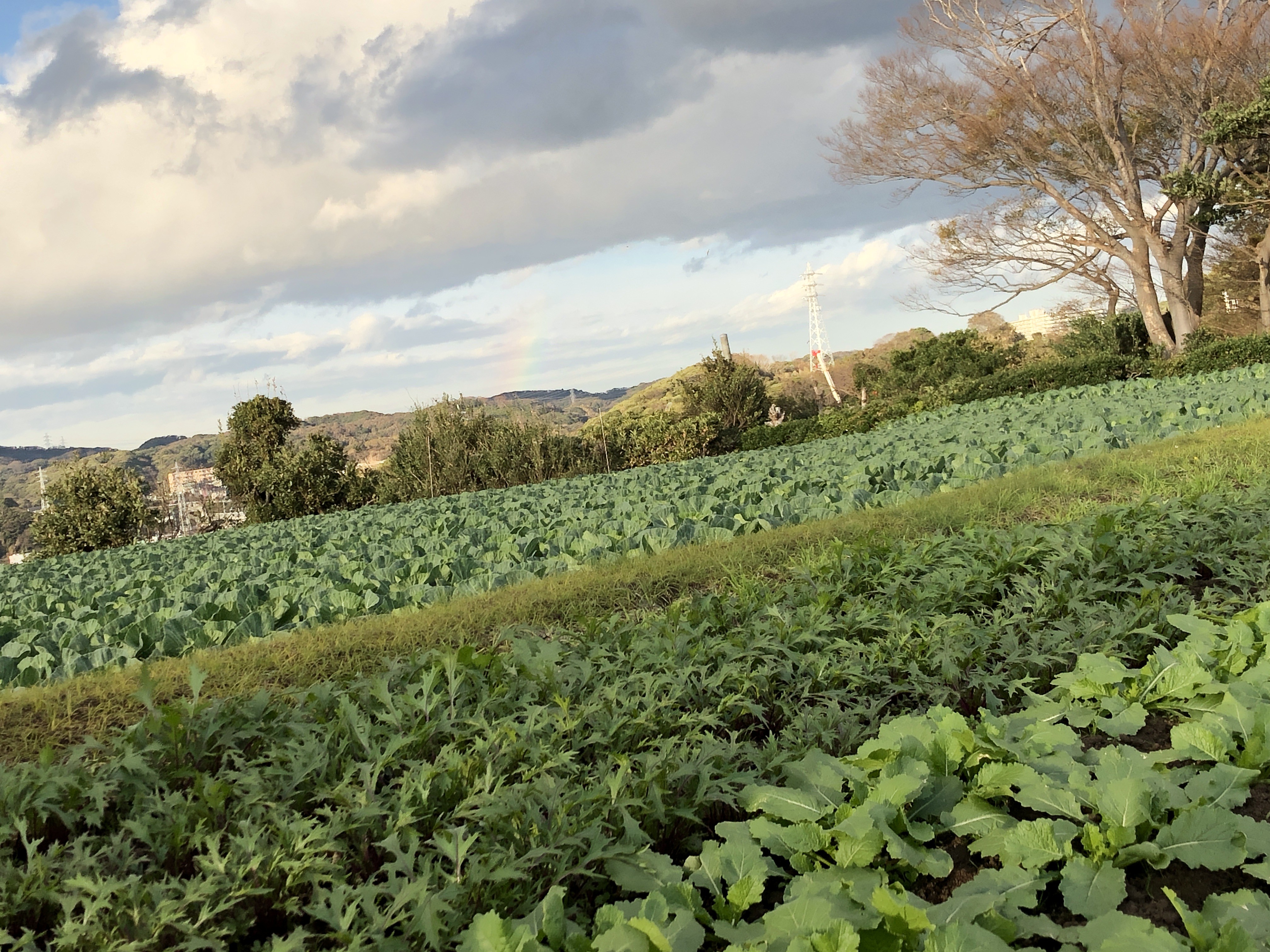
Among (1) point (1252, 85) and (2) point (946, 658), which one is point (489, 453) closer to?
(2) point (946, 658)

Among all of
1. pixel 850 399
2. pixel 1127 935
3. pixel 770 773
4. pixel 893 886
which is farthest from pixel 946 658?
pixel 850 399

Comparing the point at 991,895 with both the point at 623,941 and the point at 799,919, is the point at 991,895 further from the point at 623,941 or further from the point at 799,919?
the point at 623,941

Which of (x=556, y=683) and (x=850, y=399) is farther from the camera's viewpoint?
(x=850, y=399)

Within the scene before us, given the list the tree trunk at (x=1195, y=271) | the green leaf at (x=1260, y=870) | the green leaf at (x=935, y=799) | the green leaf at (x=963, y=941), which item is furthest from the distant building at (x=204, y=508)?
the tree trunk at (x=1195, y=271)

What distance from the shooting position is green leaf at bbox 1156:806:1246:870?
1.52m

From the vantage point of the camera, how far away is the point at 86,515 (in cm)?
1727

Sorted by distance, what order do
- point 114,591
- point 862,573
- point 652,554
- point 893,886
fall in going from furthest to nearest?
point 114,591 → point 652,554 → point 862,573 → point 893,886

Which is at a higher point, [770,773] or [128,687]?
[128,687]

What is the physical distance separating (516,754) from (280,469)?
1707cm

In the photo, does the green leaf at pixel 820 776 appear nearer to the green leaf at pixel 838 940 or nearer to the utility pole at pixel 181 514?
the green leaf at pixel 838 940

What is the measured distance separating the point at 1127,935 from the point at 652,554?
386 centimetres

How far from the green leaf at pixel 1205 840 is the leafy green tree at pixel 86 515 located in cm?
1971

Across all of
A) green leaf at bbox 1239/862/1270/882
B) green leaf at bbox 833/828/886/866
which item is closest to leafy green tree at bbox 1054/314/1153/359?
green leaf at bbox 1239/862/1270/882

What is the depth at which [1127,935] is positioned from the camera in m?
1.27
